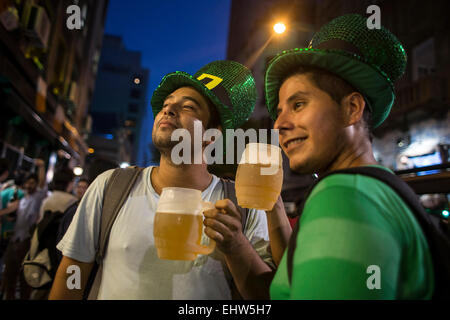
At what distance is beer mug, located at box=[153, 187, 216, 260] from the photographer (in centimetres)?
139

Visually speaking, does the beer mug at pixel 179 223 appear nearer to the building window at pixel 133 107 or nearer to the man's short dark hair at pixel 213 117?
the man's short dark hair at pixel 213 117

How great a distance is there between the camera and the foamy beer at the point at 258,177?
5.35 feet

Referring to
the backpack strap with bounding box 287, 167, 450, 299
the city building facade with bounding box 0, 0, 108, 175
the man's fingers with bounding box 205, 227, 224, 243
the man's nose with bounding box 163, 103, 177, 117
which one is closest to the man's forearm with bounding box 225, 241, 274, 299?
the man's fingers with bounding box 205, 227, 224, 243

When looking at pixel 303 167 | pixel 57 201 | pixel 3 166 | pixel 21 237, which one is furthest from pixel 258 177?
pixel 3 166

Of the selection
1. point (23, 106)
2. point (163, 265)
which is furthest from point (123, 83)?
point (163, 265)

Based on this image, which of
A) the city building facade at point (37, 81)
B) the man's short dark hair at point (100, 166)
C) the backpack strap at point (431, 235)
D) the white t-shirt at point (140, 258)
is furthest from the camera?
the city building facade at point (37, 81)

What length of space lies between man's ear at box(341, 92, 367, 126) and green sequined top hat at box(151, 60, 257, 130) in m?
1.08

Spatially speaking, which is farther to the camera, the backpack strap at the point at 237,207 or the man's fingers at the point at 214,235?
the backpack strap at the point at 237,207

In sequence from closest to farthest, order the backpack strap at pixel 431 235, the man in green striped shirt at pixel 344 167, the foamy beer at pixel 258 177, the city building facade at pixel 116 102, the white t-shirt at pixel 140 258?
the man in green striped shirt at pixel 344 167 < the backpack strap at pixel 431 235 < the foamy beer at pixel 258 177 < the white t-shirt at pixel 140 258 < the city building facade at pixel 116 102

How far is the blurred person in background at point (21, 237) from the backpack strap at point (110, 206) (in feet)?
14.7

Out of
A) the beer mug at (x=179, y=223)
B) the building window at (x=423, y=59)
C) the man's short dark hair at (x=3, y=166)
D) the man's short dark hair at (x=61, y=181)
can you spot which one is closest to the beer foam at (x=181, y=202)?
the beer mug at (x=179, y=223)

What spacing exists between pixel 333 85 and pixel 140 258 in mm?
1437

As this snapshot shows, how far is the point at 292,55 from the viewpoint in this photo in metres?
1.49

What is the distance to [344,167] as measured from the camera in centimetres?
134
